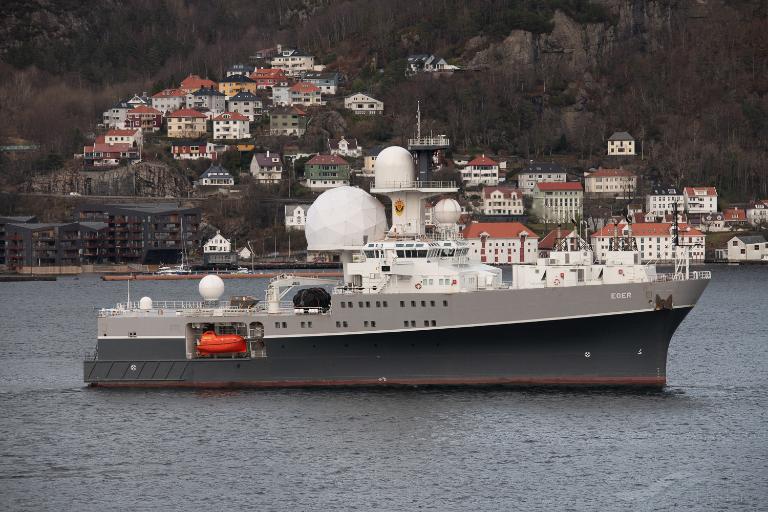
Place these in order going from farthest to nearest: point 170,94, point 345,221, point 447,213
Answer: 1. point 170,94
2. point 345,221
3. point 447,213

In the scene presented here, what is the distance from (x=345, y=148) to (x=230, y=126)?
15160 millimetres

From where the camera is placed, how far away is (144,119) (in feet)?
567

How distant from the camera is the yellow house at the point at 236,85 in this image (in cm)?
18312

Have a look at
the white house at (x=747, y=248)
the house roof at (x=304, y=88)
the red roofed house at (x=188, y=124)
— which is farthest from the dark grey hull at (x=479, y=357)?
the house roof at (x=304, y=88)

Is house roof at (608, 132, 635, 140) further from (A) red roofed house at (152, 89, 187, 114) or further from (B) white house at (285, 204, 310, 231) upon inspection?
(A) red roofed house at (152, 89, 187, 114)

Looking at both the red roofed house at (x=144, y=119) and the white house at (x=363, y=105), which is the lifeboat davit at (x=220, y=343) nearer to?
the white house at (x=363, y=105)

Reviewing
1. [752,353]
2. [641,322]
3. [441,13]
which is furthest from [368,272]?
[441,13]

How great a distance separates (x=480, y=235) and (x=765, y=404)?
8361cm

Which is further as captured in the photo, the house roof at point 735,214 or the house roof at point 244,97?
A: the house roof at point 244,97

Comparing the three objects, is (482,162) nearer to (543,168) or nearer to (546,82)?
Answer: (543,168)

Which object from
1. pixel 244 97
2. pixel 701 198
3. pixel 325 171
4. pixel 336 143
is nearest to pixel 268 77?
pixel 244 97

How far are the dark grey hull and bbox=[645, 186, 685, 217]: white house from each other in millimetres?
95742

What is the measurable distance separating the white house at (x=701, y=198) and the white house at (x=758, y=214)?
343cm

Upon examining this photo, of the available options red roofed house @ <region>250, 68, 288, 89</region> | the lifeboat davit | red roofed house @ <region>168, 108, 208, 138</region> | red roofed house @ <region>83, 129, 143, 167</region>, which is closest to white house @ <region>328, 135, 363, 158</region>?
red roofed house @ <region>168, 108, 208, 138</region>
